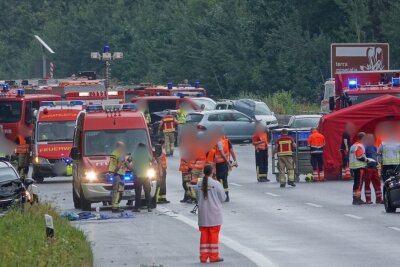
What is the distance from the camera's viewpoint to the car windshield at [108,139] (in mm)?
30859

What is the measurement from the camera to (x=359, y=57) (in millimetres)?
49719

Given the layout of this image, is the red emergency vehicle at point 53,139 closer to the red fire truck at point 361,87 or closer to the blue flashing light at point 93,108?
the blue flashing light at point 93,108

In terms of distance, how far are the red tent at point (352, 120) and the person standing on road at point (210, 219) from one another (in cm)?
1740

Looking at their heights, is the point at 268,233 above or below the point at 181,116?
below

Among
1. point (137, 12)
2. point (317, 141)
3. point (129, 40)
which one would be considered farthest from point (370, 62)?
point (137, 12)

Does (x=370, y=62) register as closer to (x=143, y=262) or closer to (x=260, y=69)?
(x=260, y=69)

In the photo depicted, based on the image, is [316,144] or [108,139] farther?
[316,144]

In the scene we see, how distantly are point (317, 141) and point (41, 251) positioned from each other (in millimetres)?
20327

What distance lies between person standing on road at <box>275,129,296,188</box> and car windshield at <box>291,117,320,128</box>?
11.1 m

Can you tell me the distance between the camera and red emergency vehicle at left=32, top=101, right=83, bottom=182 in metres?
39.9

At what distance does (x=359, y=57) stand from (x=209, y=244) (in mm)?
30599

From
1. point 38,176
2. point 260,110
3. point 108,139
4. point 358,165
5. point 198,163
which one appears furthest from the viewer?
point 260,110

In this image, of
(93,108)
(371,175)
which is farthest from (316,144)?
(93,108)

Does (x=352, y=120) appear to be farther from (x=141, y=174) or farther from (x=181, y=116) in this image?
(x=181, y=116)
